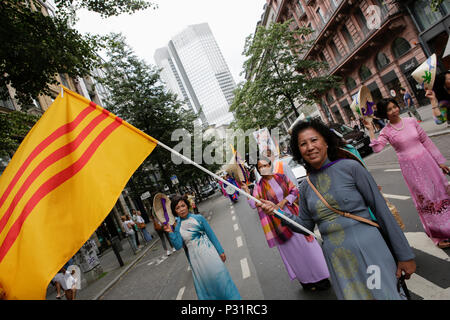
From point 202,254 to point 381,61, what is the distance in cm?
2481

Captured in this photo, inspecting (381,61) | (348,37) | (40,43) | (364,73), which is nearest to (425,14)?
(381,61)

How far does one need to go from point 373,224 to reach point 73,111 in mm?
2691

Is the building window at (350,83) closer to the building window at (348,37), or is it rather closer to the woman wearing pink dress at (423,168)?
the building window at (348,37)

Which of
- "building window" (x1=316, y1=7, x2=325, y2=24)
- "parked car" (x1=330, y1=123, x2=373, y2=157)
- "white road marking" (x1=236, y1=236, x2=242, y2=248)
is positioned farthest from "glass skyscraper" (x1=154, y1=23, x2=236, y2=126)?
"white road marking" (x1=236, y1=236, x2=242, y2=248)

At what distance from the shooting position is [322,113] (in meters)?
35.2

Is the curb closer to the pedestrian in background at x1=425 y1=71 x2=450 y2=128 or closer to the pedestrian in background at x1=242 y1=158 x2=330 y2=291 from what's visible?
the pedestrian in background at x1=242 y1=158 x2=330 y2=291

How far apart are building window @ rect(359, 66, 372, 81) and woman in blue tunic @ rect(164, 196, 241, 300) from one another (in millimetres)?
25705

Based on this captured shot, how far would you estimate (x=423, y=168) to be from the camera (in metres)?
3.52

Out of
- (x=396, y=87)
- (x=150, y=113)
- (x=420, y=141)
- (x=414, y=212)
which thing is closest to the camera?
(x=420, y=141)

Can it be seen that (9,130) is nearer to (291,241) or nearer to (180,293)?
(180,293)

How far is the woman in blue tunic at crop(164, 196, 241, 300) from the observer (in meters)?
3.56

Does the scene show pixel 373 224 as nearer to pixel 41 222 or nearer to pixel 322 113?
pixel 41 222
